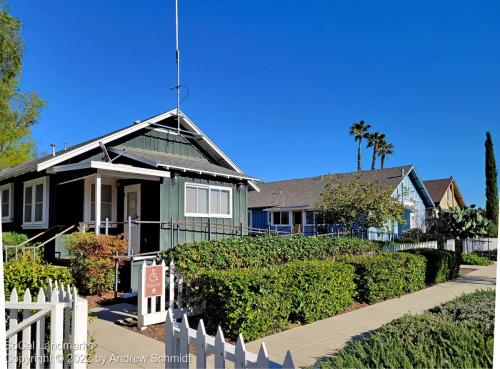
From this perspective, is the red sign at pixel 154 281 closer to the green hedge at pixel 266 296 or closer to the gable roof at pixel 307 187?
the green hedge at pixel 266 296

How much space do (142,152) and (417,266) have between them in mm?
10458

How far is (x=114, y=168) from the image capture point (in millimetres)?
12617

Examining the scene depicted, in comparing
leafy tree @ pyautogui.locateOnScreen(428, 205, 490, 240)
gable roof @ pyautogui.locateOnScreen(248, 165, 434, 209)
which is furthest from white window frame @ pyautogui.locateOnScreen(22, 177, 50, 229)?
leafy tree @ pyautogui.locateOnScreen(428, 205, 490, 240)

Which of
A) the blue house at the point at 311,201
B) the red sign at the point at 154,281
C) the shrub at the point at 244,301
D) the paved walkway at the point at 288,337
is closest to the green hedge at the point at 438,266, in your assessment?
the paved walkway at the point at 288,337

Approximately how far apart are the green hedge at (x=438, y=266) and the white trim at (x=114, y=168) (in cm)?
879

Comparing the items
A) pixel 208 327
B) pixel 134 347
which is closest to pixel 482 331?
pixel 208 327

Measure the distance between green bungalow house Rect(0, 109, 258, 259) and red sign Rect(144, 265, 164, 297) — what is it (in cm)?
581

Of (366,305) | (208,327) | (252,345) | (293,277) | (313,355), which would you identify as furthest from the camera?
(366,305)

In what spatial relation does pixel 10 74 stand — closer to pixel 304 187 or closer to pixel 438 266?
pixel 438 266

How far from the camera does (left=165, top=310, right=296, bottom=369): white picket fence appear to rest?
2.92 meters

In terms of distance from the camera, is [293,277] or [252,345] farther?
[293,277]

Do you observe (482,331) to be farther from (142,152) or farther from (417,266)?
(142,152)

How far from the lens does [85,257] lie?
1005 centimetres

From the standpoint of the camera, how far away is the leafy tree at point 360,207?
2164 centimetres
